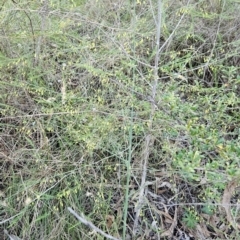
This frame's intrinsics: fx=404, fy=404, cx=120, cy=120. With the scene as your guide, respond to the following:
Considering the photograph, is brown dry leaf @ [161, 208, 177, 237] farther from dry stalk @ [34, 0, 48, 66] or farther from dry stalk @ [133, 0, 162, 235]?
dry stalk @ [34, 0, 48, 66]

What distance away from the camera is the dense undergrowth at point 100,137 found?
1266 millimetres

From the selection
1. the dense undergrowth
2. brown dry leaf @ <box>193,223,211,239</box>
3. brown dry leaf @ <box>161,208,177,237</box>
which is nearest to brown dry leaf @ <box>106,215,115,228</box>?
the dense undergrowth

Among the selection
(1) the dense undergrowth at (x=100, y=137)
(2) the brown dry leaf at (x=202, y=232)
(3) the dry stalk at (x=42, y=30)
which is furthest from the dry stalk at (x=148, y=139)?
(3) the dry stalk at (x=42, y=30)

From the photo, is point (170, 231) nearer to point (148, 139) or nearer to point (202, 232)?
point (202, 232)

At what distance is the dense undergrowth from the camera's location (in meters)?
1.27

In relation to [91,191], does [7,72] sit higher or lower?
higher

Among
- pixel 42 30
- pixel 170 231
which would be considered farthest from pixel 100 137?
pixel 42 30

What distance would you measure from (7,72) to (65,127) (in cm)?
33

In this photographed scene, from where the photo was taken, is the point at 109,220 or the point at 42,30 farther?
the point at 42,30

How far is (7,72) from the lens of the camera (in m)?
1.53

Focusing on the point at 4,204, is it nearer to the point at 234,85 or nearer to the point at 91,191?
the point at 91,191

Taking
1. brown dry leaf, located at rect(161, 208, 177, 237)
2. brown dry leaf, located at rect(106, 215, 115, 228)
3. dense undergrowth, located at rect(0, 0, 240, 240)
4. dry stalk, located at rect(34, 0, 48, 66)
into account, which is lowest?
brown dry leaf, located at rect(161, 208, 177, 237)

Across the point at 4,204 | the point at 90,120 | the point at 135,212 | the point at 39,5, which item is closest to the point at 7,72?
the point at 39,5

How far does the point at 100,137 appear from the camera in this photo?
4.41ft
